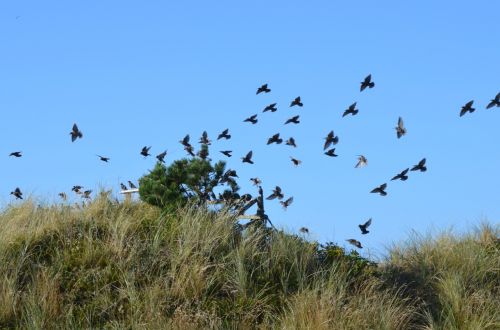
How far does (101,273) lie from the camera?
44.7 feet

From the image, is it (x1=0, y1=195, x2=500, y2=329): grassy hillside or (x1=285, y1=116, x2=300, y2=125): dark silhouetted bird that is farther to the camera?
(x1=285, y1=116, x2=300, y2=125): dark silhouetted bird

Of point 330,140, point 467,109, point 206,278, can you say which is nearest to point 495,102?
point 467,109

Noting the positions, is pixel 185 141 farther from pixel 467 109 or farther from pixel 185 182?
pixel 467 109

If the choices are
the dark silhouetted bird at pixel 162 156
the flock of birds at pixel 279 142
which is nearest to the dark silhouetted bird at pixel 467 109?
Result: the flock of birds at pixel 279 142

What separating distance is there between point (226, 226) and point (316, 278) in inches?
82.9

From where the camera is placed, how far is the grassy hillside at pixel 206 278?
41.7 feet

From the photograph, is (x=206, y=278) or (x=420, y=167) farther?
(x=420, y=167)

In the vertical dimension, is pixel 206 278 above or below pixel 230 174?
below

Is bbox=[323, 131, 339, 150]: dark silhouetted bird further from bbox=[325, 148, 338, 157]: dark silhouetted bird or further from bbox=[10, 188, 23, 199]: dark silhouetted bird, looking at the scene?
bbox=[10, 188, 23, 199]: dark silhouetted bird

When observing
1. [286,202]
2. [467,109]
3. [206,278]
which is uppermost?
[467,109]

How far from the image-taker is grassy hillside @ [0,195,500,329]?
12.7 m

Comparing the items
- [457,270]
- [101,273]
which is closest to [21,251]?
[101,273]

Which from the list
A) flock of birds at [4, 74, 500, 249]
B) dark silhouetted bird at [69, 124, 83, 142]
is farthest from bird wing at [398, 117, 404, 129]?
dark silhouetted bird at [69, 124, 83, 142]

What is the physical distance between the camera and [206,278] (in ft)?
44.5
